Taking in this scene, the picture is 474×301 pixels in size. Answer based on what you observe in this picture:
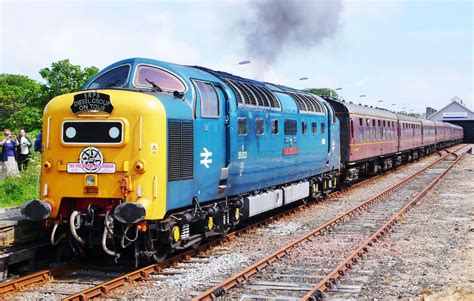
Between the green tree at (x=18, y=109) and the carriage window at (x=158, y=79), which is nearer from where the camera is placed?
the carriage window at (x=158, y=79)

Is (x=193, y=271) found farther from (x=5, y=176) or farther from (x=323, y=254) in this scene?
(x=5, y=176)

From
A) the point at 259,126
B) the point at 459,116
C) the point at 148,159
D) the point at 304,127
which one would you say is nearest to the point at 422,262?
the point at 259,126

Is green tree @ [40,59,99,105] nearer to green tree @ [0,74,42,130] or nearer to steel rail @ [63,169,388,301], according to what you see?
green tree @ [0,74,42,130]

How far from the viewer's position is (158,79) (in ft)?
34.4

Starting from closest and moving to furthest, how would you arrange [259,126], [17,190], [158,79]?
[158,79] → [259,126] → [17,190]

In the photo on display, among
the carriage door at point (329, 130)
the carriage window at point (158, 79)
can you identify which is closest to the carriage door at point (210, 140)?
the carriage window at point (158, 79)

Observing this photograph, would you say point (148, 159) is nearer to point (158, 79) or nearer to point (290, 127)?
point (158, 79)

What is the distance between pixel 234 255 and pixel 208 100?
3.04 metres

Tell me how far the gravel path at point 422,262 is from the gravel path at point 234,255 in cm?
201

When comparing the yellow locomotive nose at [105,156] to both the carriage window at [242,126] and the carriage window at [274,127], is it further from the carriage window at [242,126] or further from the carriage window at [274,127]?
the carriage window at [274,127]

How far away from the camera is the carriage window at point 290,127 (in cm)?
1586

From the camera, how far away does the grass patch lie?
14.6 metres

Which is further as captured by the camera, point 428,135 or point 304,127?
point 428,135

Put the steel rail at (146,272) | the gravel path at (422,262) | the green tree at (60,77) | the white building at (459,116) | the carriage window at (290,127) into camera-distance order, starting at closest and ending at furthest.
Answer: the steel rail at (146,272), the gravel path at (422,262), the carriage window at (290,127), the green tree at (60,77), the white building at (459,116)
